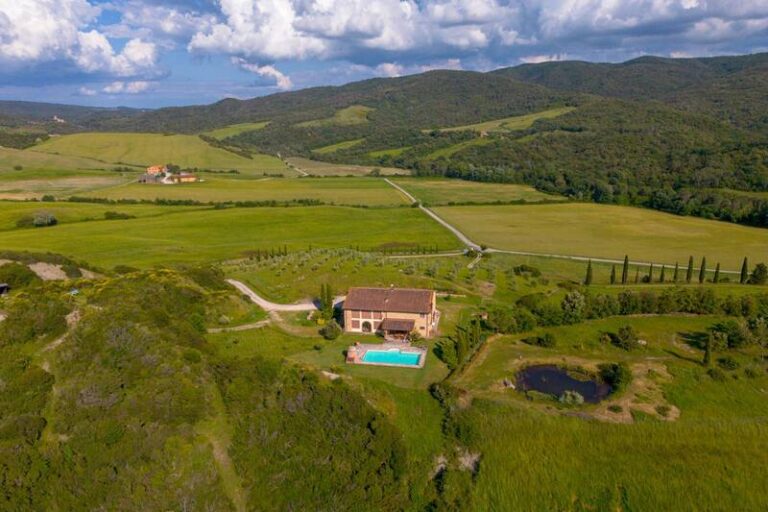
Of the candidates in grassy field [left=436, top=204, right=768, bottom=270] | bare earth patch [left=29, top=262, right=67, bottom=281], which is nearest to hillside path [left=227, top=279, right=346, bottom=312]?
bare earth patch [left=29, top=262, right=67, bottom=281]

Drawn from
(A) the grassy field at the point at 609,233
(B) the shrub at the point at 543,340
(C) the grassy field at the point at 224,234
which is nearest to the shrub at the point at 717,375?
(B) the shrub at the point at 543,340

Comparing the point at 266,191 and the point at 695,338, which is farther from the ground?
the point at 266,191

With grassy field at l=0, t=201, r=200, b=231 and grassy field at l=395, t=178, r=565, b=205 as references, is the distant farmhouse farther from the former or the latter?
grassy field at l=395, t=178, r=565, b=205

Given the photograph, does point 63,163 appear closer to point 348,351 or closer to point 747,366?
point 348,351

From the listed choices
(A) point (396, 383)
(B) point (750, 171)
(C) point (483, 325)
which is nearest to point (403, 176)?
(B) point (750, 171)

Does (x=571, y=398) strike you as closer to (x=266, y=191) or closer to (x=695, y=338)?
(x=695, y=338)

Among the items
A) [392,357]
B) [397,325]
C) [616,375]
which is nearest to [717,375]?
[616,375]
